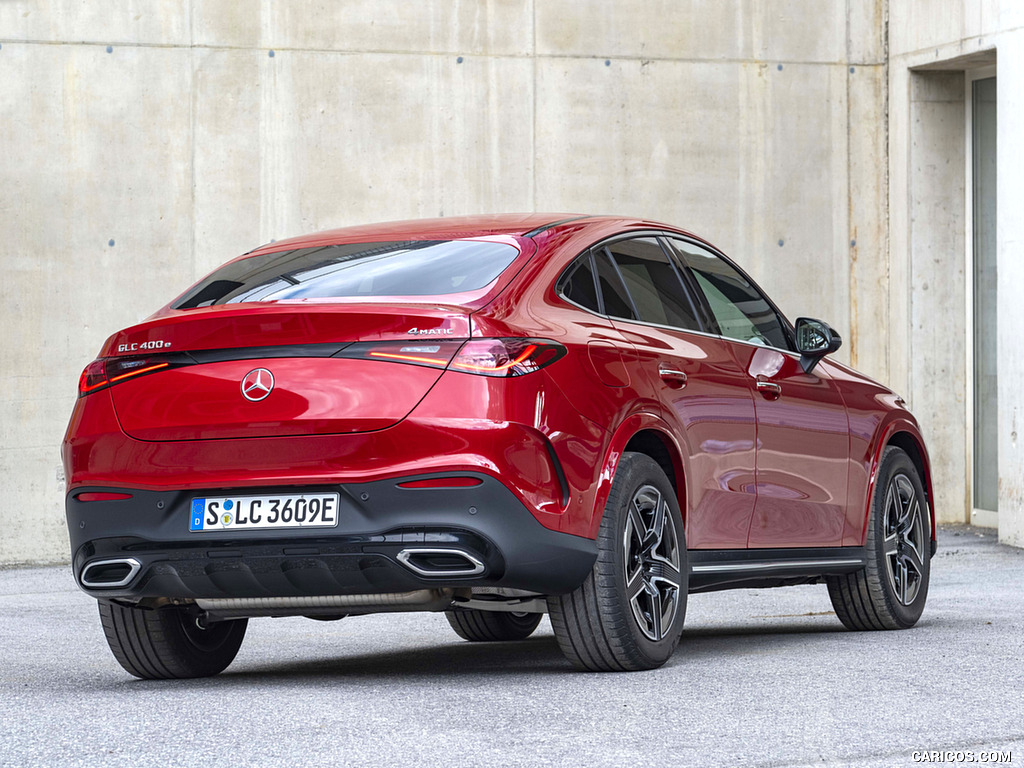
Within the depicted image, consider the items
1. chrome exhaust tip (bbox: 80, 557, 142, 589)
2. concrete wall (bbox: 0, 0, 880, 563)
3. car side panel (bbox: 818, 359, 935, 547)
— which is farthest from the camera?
concrete wall (bbox: 0, 0, 880, 563)

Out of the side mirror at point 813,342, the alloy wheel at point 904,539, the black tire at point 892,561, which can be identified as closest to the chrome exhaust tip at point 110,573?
the side mirror at point 813,342

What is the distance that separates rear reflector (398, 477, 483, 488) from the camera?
15.5 feet

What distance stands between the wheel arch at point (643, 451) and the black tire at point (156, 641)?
1673 millimetres

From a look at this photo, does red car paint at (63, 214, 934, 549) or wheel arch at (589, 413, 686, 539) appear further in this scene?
wheel arch at (589, 413, 686, 539)

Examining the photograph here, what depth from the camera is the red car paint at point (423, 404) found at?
476 cm

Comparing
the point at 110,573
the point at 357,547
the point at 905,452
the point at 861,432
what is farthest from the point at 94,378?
the point at 905,452

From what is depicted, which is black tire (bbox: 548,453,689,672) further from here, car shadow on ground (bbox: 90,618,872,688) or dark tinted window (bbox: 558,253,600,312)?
dark tinted window (bbox: 558,253,600,312)

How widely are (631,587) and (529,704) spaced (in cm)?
75

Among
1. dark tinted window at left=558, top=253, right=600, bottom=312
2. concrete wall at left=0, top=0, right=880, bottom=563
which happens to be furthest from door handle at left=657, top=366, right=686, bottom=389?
concrete wall at left=0, top=0, right=880, bottom=563

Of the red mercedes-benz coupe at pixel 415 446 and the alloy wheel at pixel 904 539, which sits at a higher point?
the red mercedes-benz coupe at pixel 415 446

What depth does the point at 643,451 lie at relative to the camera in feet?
18.1

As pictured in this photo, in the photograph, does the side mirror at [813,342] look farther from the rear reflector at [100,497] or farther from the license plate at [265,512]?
the rear reflector at [100,497]

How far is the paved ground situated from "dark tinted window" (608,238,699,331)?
1.30m

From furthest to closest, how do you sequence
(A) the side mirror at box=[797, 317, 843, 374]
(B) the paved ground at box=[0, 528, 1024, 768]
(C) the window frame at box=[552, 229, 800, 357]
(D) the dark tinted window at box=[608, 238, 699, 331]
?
(A) the side mirror at box=[797, 317, 843, 374] < (D) the dark tinted window at box=[608, 238, 699, 331] < (C) the window frame at box=[552, 229, 800, 357] < (B) the paved ground at box=[0, 528, 1024, 768]
